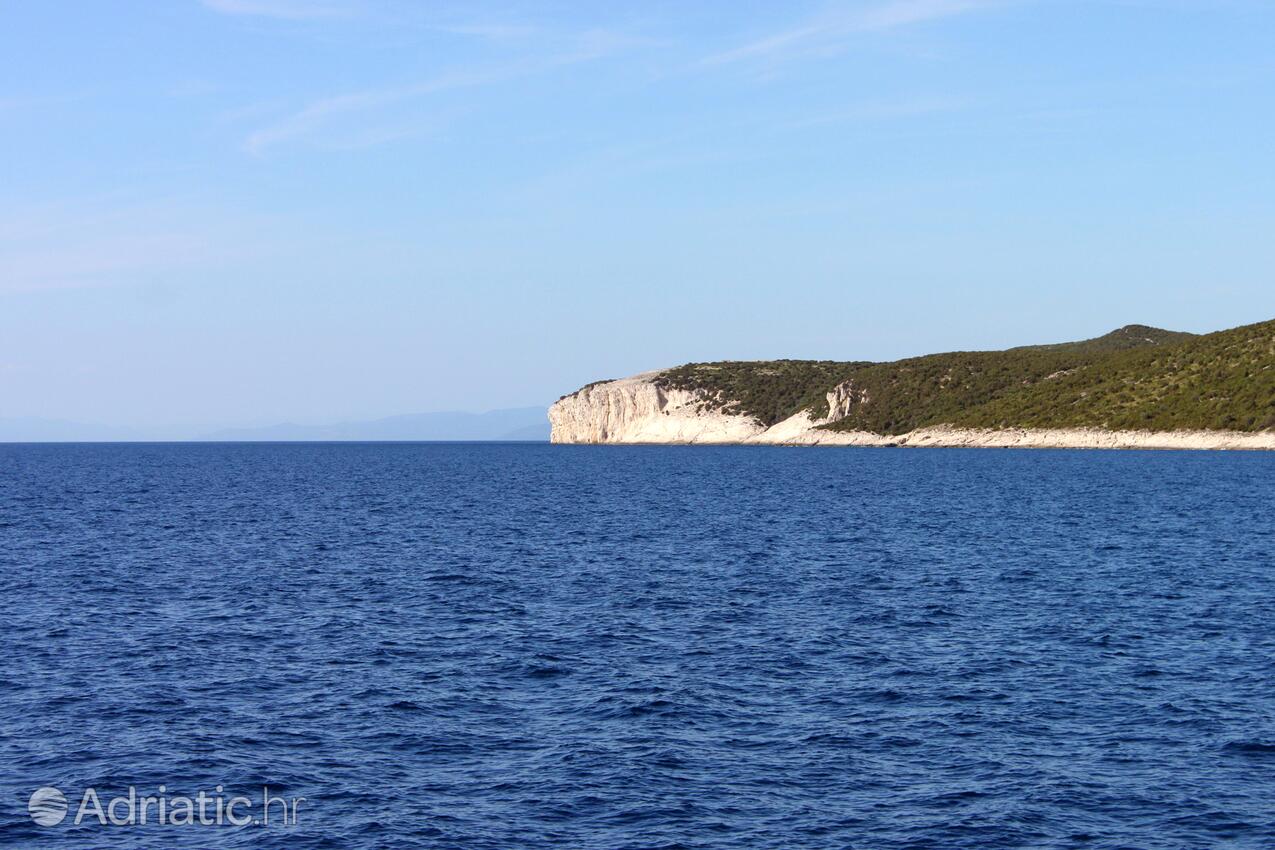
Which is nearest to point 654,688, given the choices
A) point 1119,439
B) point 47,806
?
point 47,806

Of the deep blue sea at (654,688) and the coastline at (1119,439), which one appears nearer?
the deep blue sea at (654,688)

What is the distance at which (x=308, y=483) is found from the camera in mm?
128500

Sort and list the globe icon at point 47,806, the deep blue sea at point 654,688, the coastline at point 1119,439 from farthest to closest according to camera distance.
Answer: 1. the coastline at point 1119,439
2. the deep blue sea at point 654,688
3. the globe icon at point 47,806

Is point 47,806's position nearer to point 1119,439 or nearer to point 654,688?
point 654,688

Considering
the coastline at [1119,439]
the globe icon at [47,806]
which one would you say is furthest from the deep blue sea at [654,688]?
the coastline at [1119,439]

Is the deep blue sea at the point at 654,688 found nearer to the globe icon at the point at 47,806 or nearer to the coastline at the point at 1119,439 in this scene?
the globe icon at the point at 47,806

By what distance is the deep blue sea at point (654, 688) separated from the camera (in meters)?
19.7

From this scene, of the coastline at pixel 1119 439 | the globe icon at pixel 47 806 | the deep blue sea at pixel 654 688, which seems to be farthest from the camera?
the coastline at pixel 1119 439

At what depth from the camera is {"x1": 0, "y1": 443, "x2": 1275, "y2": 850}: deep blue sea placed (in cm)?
1972

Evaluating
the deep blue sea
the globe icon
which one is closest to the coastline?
the deep blue sea

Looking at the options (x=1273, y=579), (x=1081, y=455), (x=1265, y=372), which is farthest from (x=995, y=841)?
(x=1265, y=372)

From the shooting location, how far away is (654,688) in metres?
27.8

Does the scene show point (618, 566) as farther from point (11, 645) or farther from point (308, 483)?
point (308, 483)

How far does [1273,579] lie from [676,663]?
25914 millimetres
